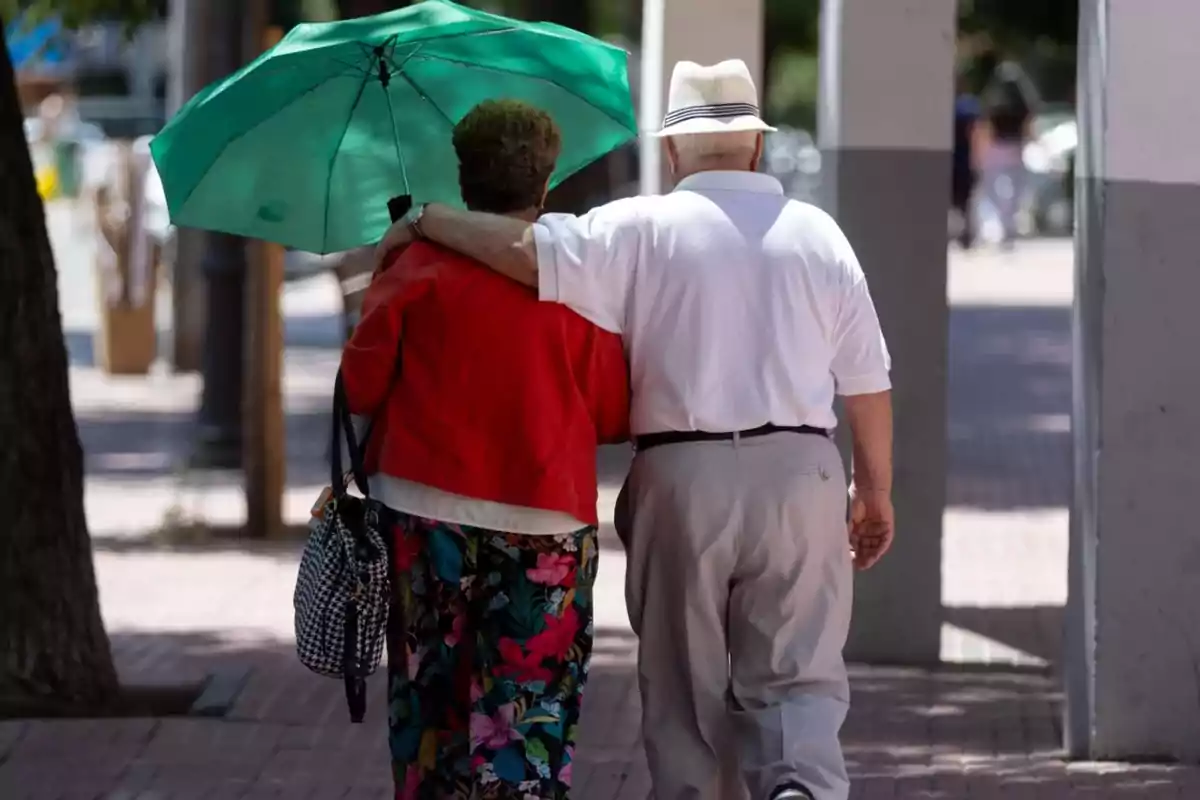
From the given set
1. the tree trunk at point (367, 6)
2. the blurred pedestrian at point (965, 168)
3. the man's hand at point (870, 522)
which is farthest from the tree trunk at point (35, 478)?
the blurred pedestrian at point (965, 168)

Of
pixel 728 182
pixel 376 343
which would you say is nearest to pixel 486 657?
pixel 376 343

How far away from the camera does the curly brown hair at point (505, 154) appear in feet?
15.6

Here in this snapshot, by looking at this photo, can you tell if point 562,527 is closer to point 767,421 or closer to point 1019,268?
point 767,421

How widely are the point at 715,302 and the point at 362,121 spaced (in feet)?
3.48

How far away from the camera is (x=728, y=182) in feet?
16.3

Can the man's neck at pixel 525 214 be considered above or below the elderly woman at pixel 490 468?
above

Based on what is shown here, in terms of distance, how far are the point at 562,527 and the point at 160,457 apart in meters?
9.81

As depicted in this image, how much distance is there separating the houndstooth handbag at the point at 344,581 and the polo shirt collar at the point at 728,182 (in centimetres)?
84

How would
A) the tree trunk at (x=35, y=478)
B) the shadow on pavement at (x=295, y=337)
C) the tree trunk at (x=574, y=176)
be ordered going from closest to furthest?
the tree trunk at (x=35, y=478) → the tree trunk at (x=574, y=176) → the shadow on pavement at (x=295, y=337)

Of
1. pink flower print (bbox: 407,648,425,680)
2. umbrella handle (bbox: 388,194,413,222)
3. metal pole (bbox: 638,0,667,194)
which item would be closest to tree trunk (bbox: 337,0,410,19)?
metal pole (bbox: 638,0,667,194)

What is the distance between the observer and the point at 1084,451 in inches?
269

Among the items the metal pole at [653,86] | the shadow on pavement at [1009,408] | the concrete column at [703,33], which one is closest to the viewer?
the concrete column at [703,33]

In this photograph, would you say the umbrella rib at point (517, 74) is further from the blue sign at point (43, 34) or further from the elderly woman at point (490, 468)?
the blue sign at point (43, 34)

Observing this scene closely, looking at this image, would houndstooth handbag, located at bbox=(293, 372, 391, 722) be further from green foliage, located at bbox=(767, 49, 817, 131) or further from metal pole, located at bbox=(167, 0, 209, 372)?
green foliage, located at bbox=(767, 49, 817, 131)
